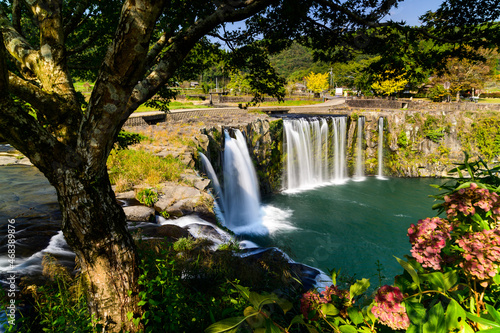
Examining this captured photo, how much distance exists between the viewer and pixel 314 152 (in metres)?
21.5

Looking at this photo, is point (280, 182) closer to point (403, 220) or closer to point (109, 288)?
point (403, 220)

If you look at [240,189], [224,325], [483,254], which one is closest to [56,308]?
[224,325]

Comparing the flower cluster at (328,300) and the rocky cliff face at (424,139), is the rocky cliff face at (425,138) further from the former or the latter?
the flower cluster at (328,300)

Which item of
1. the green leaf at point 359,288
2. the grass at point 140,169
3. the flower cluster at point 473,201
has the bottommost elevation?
the grass at point 140,169

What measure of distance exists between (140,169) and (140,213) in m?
2.47

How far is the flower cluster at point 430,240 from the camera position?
1381mm

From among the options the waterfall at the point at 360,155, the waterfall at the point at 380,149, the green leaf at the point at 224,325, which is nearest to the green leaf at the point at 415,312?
the green leaf at the point at 224,325

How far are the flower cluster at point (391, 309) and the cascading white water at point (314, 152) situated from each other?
1809 cm

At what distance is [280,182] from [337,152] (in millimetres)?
6865

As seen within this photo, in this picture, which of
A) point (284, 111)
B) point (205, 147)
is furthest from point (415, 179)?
point (205, 147)

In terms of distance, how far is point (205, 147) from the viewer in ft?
39.3

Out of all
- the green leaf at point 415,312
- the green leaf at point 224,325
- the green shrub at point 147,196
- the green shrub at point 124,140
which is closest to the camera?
the green leaf at point 224,325

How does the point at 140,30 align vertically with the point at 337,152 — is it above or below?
above

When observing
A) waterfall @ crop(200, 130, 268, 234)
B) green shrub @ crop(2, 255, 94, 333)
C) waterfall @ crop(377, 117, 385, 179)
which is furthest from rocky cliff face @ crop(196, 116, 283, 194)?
waterfall @ crop(377, 117, 385, 179)
